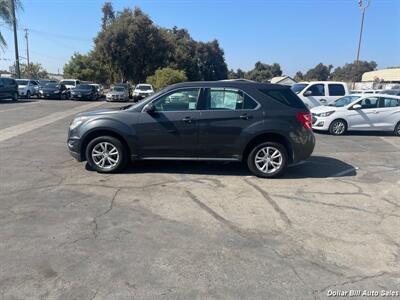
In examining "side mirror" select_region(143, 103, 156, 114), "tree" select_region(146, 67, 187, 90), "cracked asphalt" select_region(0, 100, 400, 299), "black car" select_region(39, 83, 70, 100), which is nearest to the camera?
"cracked asphalt" select_region(0, 100, 400, 299)

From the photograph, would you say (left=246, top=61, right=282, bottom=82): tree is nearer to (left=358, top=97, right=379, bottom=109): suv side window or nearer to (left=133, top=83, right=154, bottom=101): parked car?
(left=133, top=83, right=154, bottom=101): parked car

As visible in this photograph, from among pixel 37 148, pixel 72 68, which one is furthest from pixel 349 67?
pixel 37 148

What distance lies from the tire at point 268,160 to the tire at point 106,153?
2406 millimetres

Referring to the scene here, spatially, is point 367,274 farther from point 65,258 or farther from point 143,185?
point 143,185

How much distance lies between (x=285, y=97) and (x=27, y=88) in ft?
98.8

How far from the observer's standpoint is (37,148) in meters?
9.58

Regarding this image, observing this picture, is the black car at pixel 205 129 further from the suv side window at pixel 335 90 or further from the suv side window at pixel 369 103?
the suv side window at pixel 335 90

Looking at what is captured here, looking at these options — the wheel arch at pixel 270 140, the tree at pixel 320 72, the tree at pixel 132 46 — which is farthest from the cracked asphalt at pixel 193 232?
the tree at pixel 320 72

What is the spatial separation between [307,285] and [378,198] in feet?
10.7

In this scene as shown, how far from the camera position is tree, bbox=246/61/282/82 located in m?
119

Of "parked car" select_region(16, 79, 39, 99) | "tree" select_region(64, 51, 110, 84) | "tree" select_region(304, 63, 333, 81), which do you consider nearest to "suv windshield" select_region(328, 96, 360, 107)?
"parked car" select_region(16, 79, 39, 99)

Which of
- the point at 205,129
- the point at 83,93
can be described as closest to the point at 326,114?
the point at 205,129

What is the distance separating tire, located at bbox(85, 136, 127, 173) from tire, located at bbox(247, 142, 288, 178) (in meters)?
2.41

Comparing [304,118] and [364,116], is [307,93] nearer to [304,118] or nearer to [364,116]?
[364,116]
